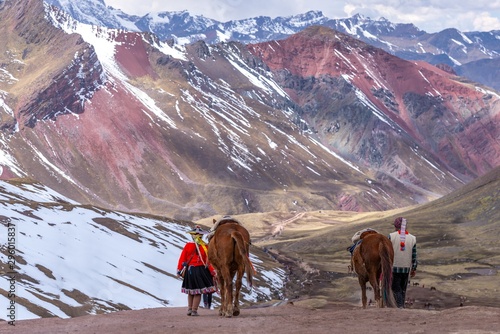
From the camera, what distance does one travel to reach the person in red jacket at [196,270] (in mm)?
23469

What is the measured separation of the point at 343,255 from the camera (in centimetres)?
12400

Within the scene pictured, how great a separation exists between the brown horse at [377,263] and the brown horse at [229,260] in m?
4.55

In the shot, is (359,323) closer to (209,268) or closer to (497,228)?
(209,268)

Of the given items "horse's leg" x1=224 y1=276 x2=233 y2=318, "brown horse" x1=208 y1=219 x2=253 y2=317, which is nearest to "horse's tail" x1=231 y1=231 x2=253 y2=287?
"brown horse" x1=208 y1=219 x2=253 y2=317

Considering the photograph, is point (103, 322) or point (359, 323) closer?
point (359, 323)

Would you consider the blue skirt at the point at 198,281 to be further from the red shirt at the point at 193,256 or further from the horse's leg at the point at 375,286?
the horse's leg at the point at 375,286

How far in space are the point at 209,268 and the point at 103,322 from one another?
3.69 m

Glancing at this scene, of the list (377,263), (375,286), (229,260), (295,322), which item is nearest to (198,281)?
(229,260)

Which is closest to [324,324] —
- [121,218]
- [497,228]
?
[121,218]

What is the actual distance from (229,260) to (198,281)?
2.46 metres

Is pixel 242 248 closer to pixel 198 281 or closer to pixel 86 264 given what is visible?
pixel 198 281

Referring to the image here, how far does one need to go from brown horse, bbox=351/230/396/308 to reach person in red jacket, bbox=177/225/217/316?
503cm

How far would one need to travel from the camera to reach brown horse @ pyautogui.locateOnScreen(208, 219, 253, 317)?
2145 centimetres

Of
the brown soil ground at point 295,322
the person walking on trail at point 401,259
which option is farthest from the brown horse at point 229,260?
the person walking on trail at point 401,259
